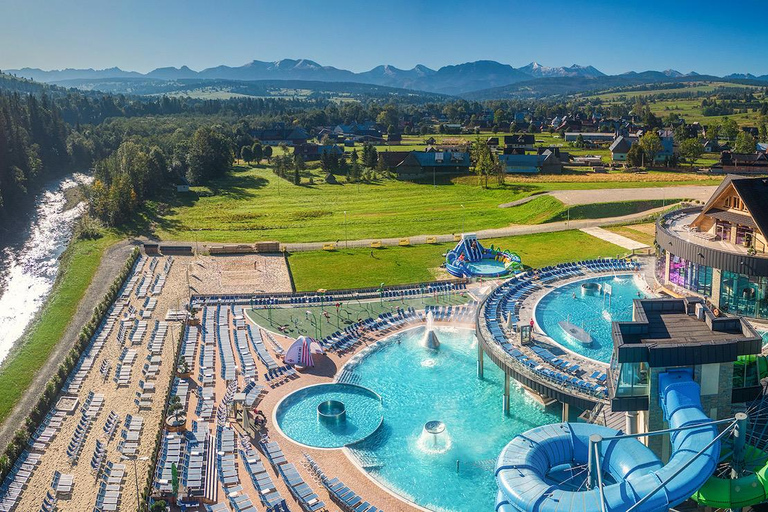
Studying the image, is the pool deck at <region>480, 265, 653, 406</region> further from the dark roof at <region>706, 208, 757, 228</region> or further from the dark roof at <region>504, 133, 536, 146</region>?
the dark roof at <region>504, 133, 536, 146</region>

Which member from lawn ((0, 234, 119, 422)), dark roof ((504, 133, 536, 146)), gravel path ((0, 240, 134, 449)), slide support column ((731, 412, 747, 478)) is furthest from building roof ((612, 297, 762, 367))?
dark roof ((504, 133, 536, 146))

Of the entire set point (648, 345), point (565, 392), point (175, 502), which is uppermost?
point (648, 345)

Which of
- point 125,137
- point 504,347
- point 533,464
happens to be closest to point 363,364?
point 504,347

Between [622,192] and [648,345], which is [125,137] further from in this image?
A: [648,345]

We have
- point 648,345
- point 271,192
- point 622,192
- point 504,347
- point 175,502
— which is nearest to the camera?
point 648,345

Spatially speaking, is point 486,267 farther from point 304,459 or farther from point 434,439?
point 304,459

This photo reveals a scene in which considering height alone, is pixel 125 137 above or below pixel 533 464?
above

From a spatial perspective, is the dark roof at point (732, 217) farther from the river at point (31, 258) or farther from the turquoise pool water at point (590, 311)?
the river at point (31, 258)
